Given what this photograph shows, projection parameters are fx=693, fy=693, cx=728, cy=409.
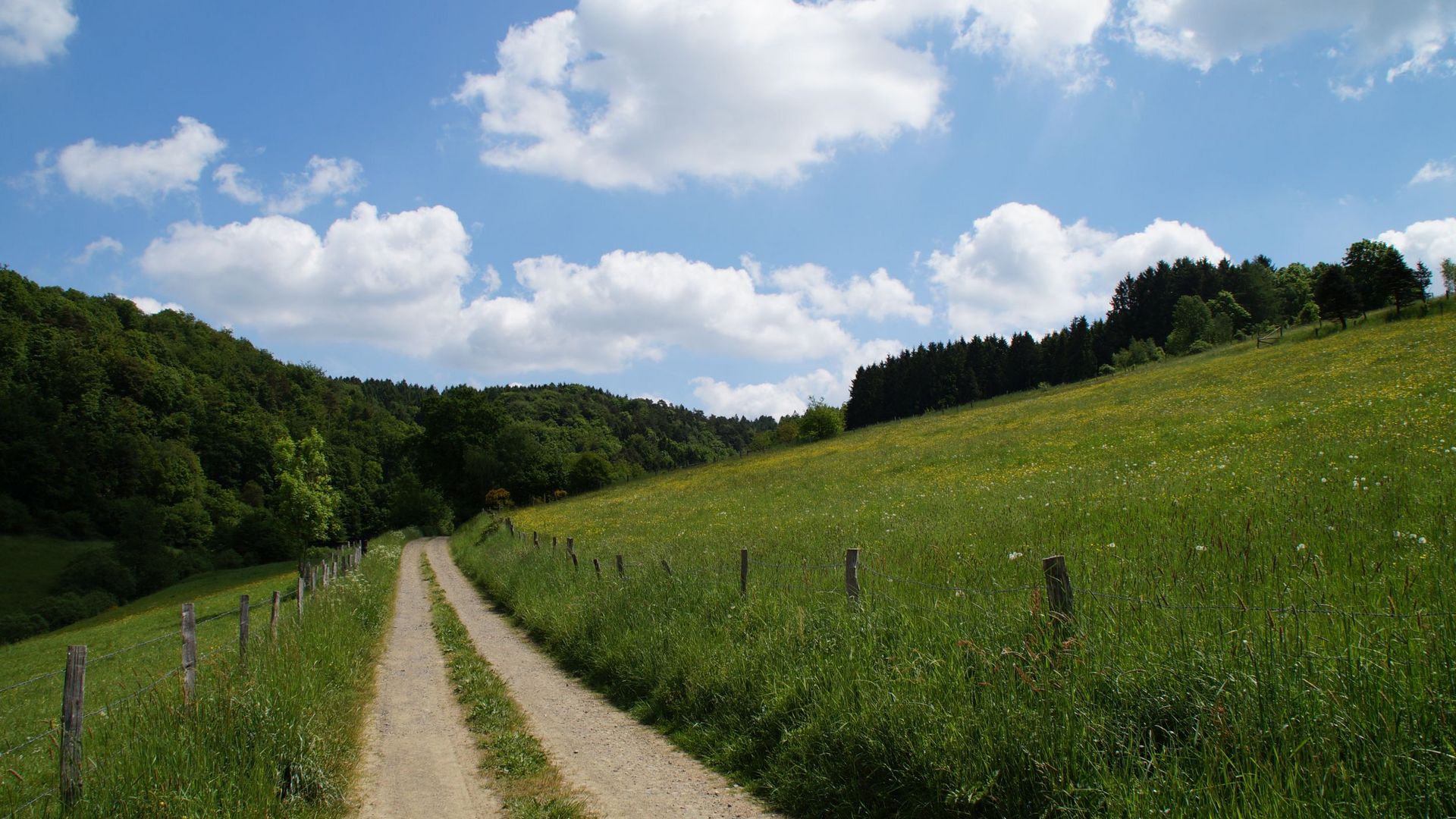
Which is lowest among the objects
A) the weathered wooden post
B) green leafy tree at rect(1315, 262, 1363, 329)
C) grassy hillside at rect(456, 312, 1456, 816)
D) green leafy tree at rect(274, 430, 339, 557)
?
grassy hillside at rect(456, 312, 1456, 816)

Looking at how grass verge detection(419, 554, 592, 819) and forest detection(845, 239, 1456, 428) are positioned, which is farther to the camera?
forest detection(845, 239, 1456, 428)

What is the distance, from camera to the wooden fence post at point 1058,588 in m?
5.39

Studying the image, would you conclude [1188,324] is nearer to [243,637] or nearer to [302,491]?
[302,491]

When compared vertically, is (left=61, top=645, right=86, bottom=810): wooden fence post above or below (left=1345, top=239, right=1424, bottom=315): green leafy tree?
below

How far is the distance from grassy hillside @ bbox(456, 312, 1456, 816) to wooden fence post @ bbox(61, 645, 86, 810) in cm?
518

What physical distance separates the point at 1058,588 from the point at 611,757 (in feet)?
15.7

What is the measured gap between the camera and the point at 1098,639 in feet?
16.6

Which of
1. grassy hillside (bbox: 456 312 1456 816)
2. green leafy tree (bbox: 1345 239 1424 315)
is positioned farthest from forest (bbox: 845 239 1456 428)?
grassy hillside (bbox: 456 312 1456 816)

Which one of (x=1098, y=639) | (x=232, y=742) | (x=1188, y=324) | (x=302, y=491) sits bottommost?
(x=232, y=742)

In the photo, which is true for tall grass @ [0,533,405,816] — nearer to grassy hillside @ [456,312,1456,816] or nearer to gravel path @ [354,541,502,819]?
gravel path @ [354,541,502,819]

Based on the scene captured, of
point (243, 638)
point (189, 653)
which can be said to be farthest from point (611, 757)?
point (243, 638)

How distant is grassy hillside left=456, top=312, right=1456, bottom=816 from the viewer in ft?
12.2

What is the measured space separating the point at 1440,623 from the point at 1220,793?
1.82 meters

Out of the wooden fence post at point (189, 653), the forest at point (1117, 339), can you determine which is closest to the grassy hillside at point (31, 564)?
the wooden fence post at point (189, 653)
